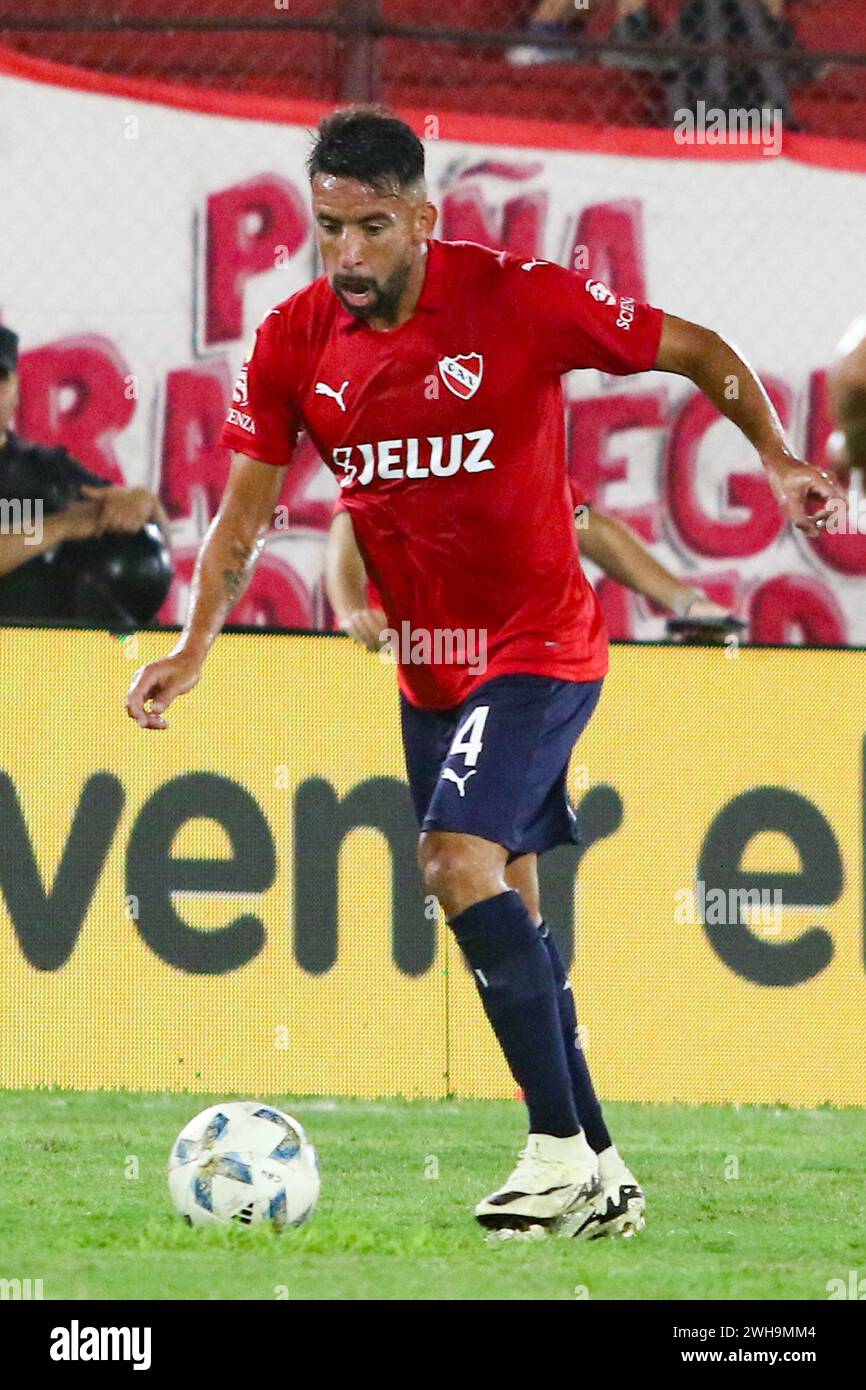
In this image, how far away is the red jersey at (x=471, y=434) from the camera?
479 centimetres

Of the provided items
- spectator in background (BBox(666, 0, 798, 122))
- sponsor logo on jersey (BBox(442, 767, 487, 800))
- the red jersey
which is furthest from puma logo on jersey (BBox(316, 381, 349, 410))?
spectator in background (BBox(666, 0, 798, 122))

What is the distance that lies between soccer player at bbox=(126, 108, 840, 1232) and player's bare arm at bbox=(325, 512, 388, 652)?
1322 mm

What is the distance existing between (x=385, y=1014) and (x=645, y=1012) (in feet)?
2.73

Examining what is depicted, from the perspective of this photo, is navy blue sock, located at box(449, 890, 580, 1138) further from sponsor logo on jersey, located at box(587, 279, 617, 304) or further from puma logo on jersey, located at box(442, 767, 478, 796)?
sponsor logo on jersey, located at box(587, 279, 617, 304)

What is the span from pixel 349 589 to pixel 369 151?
2.10m

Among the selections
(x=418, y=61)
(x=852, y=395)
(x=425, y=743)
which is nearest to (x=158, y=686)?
(x=425, y=743)

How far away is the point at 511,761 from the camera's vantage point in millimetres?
4691

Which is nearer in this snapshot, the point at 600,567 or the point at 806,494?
the point at 806,494

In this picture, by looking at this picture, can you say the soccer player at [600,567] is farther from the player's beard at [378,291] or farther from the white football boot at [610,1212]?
the white football boot at [610,1212]

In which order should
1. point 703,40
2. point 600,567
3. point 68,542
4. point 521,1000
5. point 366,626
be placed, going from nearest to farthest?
point 521,1000, point 366,626, point 600,567, point 68,542, point 703,40

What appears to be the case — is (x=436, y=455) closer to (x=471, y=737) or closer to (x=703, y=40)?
(x=471, y=737)

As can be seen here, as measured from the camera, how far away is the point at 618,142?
33.0 feet

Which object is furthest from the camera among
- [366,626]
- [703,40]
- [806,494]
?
[703,40]

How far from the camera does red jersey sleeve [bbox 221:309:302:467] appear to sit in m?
4.96
